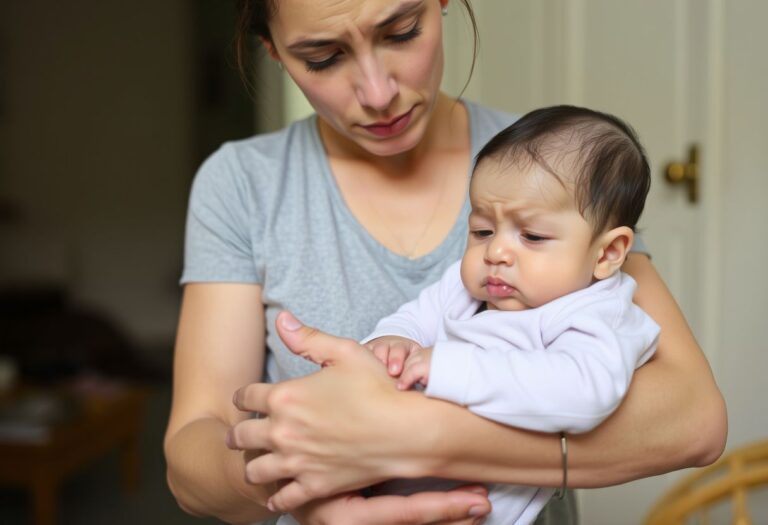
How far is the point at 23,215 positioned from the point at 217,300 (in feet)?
20.8

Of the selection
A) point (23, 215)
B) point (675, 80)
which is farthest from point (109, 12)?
point (675, 80)

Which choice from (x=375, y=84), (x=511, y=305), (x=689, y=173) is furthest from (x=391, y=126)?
(x=689, y=173)

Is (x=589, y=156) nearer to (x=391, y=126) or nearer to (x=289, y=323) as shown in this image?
(x=391, y=126)

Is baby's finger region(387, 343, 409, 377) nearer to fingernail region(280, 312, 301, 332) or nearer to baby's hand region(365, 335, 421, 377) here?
baby's hand region(365, 335, 421, 377)

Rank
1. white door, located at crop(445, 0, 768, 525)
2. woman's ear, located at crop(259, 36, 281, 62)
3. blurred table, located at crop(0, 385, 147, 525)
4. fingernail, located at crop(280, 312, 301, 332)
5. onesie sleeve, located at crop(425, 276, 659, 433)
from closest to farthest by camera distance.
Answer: onesie sleeve, located at crop(425, 276, 659, 433) → fingernail, located at crop(280, 312, 301, 332) → woman's ear, located at crop(259, 36, 281, 62) → white door, located at crop(445, 0, 768, 525) → blurred table, located at crop(0, 385, 147, 525)

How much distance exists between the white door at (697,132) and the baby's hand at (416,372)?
70.6 inches

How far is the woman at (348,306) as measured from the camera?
0.94 metres

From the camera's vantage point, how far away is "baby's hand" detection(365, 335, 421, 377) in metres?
0.99

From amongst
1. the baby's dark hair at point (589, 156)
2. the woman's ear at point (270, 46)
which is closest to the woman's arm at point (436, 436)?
the baby's dark hair at point (589, 156)

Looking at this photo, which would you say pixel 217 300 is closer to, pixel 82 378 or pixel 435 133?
pixel 435 133

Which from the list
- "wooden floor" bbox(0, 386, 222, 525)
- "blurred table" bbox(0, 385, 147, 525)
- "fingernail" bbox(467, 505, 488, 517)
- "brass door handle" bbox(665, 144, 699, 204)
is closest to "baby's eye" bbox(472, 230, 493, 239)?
"fingernail" bbox(467, 505, 488, 517)

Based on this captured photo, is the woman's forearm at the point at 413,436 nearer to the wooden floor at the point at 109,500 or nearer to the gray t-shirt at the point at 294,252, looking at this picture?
the gray t-shirt at the point at 294,252

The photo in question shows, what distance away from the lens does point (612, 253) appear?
110 cm

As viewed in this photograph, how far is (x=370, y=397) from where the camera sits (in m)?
0.93
